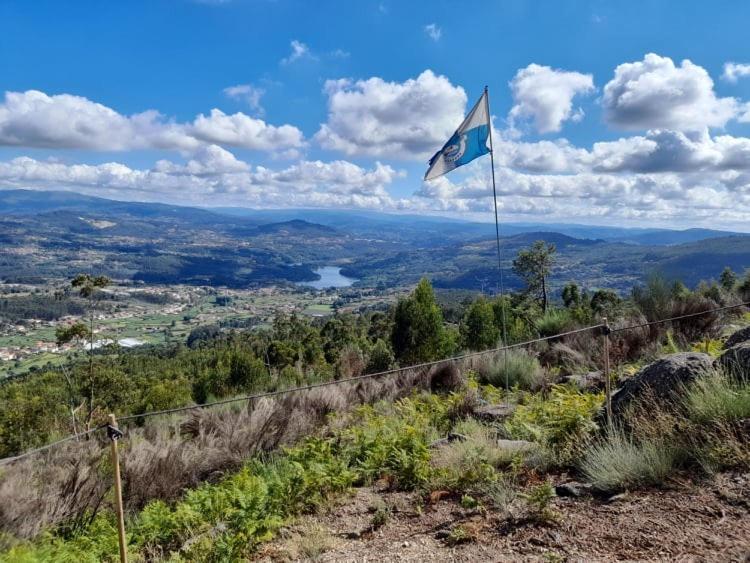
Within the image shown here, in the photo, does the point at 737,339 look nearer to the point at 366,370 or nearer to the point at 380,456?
the point at 380,456

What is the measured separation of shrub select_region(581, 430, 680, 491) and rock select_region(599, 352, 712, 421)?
657 millimetres

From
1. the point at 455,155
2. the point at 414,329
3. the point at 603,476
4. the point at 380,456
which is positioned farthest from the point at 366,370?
the point at 603,476

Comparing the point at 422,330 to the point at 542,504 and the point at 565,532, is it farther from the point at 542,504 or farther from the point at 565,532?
the point at 565,532

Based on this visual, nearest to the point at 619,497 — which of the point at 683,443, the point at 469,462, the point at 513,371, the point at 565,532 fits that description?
the point at 565,532

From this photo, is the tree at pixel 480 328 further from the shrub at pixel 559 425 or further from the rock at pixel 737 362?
the rock at pixel 737 362

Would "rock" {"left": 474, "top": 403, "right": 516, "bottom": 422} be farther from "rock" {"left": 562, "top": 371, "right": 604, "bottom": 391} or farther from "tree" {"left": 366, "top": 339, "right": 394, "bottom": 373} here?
"tree" {"left": 366, "top": 339, "right": 394, "bottom": 373}

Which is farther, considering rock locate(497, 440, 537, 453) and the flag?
the flag

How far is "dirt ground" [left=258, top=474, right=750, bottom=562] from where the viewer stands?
2.92 meters

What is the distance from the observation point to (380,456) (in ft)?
17.1

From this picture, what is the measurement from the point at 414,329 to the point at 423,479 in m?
12.9

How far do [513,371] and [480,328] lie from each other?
9479mm

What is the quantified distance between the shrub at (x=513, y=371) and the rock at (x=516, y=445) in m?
3.20

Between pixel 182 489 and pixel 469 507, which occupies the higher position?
pixel 469 507

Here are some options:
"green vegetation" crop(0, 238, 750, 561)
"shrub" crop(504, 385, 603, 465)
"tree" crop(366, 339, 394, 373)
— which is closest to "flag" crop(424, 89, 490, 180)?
"green vegetation" crop(0, 238, 750, 561)
